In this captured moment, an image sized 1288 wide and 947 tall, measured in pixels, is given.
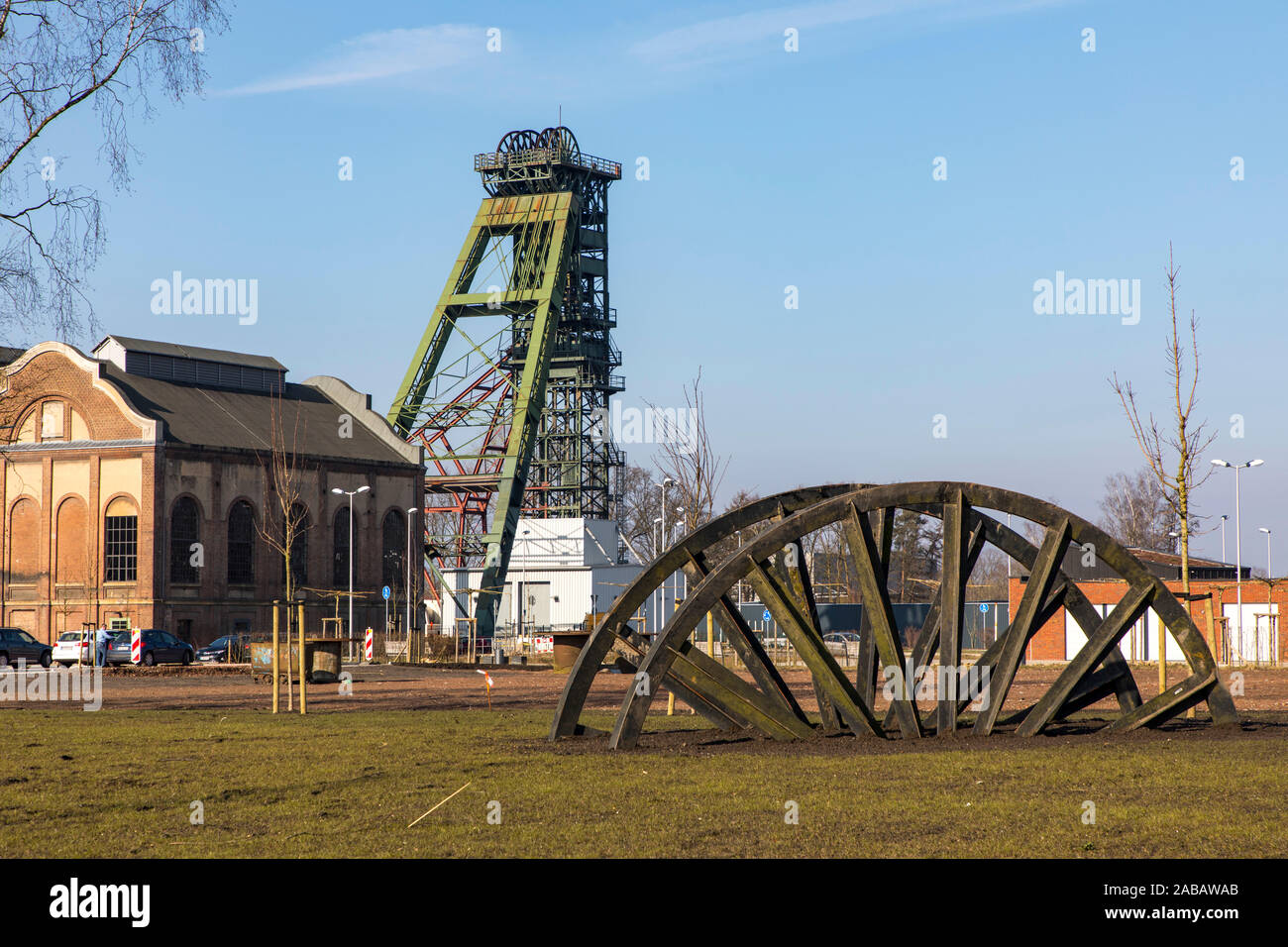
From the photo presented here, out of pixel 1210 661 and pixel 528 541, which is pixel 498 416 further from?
pixel 1210 661

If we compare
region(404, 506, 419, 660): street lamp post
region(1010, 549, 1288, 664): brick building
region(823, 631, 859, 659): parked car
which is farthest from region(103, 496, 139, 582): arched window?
region(1010, 549, 1288, 664): brick building

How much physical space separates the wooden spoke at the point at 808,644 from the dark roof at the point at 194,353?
5813 centimetres

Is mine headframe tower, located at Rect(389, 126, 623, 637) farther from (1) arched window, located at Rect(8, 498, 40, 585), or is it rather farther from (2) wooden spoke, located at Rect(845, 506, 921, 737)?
(2) wooden spoke, located at Rect(845, 506, 921, 737)

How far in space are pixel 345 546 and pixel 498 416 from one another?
12.7 metres

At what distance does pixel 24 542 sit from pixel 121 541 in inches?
207

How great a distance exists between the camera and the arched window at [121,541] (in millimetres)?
60875

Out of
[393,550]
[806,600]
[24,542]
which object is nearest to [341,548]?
[393,550]

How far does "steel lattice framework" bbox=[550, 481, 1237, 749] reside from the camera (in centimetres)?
1448

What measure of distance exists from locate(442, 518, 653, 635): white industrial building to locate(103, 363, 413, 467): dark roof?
869 centimetres

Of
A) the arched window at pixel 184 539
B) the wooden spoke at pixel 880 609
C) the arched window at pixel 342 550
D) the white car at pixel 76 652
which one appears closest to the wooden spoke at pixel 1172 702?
the wooden spoke at pixel 880 609

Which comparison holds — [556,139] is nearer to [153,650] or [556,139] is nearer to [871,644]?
[153,650]

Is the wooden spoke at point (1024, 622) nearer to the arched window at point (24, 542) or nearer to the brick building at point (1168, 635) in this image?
the brick building at point (1168, 635)
